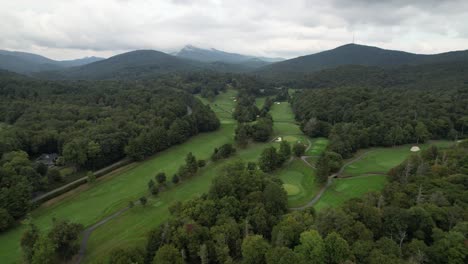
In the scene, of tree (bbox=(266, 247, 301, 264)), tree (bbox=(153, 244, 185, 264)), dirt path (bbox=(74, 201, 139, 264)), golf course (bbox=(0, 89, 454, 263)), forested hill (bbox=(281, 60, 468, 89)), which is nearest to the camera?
tree (bbox=(266, 247, 301, 264))

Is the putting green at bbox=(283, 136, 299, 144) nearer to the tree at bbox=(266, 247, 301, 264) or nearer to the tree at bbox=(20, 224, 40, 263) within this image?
the tree at bbox=(266, 247, 301, 264)

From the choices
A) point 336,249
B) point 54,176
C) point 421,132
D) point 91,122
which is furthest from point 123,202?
point 421,132

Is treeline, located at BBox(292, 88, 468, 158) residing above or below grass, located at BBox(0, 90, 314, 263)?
above

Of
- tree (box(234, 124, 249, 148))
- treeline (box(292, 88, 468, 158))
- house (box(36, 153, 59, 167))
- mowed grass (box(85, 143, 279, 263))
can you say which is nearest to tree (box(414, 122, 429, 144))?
treeline (box(292, 88, 468, 158))

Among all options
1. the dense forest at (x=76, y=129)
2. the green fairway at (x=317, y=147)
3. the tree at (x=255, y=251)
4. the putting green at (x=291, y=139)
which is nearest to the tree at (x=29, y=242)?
the dense forest at (x=76, y=129)

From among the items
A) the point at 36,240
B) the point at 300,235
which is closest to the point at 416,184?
the point at 300,235
